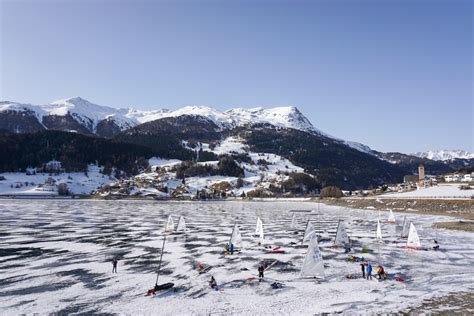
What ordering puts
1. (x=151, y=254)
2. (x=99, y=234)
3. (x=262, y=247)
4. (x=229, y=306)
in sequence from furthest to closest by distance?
1. (x=99, y=234)
2. (x=262, y=247)
3. (x=151, y=254)
4. (x=229, y=306)

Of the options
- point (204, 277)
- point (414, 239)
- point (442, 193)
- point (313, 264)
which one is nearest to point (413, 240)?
point (414, 239)

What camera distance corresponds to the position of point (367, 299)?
84.6 feet

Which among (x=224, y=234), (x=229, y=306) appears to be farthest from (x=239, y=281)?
(x=224, y=234)

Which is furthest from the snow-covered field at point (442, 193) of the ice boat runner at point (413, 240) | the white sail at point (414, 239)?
the white sail at point (414, 239)

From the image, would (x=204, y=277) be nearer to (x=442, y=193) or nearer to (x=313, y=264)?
(x=313, y=264)

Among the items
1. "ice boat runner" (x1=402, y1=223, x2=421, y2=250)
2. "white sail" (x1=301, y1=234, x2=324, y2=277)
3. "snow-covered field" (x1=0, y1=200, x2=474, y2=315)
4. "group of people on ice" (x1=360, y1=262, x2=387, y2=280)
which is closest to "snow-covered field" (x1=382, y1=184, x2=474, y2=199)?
"snow-covered field" (x1=0, y1=200, x2=474, y2=315)

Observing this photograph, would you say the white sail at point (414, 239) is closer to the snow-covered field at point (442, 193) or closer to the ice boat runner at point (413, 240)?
the ice boat runner at point (413, 240)

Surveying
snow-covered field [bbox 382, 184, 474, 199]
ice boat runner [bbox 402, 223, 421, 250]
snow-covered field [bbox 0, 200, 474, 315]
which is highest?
snow-covered field [bbox 382, 184, 474, 199]

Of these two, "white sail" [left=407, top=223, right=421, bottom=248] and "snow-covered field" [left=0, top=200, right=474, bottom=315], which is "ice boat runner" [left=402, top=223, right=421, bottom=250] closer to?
"white sail" [left=407, top=223, right=421, bottom=248]

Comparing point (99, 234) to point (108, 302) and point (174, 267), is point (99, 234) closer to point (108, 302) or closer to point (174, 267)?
point (174, 267)

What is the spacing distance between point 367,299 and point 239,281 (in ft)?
31.4

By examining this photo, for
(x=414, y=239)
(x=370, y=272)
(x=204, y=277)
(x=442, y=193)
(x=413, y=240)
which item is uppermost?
(x=442, y=193)

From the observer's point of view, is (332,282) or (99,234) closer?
(332,282)

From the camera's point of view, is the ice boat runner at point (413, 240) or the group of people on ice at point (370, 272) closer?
the group of people on ice at point (370, 272)
